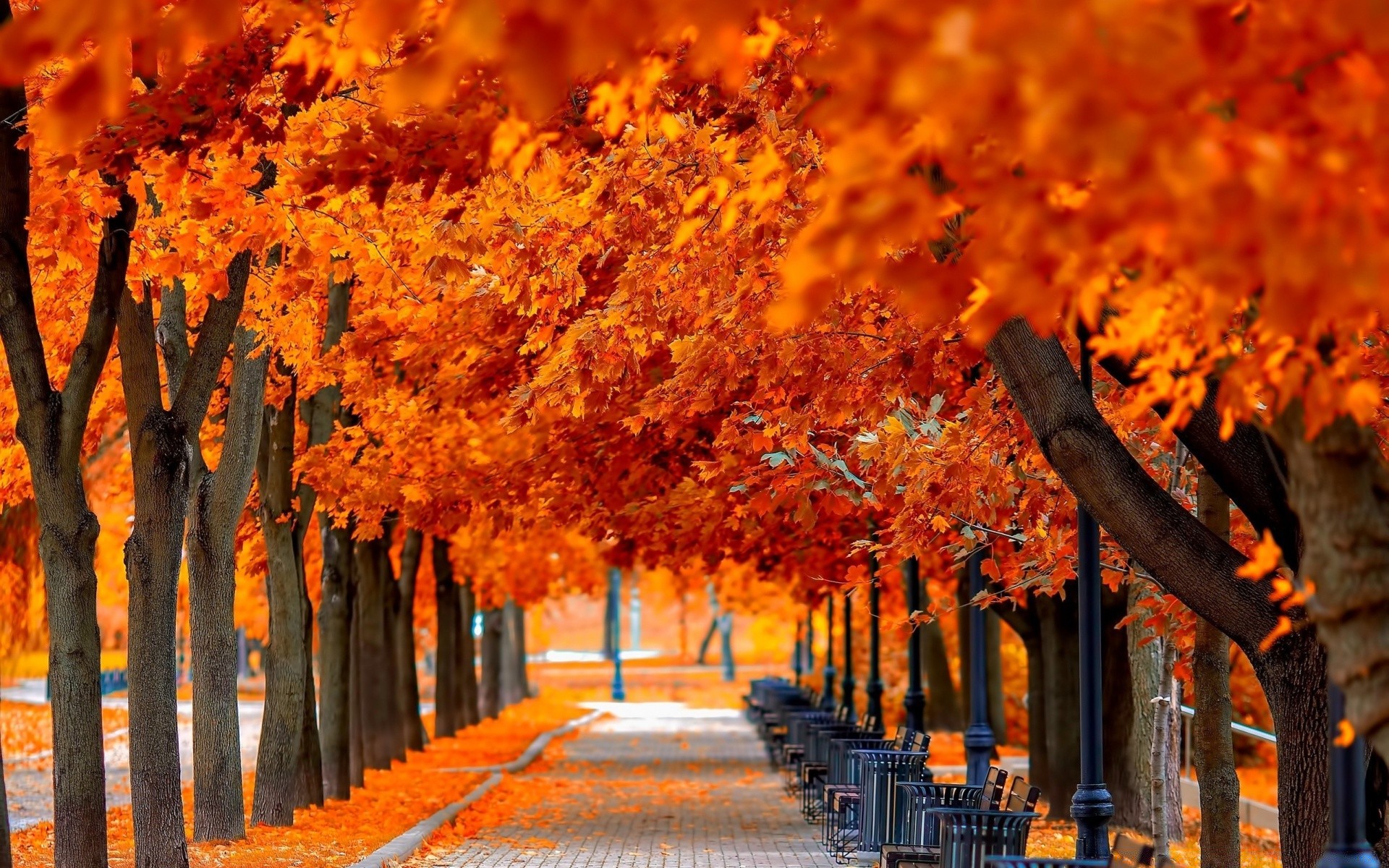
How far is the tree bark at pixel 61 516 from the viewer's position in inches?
382

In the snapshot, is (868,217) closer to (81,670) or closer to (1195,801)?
(81,670)

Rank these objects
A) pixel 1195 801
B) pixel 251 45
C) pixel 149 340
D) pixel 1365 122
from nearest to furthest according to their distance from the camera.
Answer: pixel 1365 122 < pixel 251 45 < pixel 149 340 < pixel 1195 801

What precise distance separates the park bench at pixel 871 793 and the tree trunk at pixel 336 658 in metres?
6.43

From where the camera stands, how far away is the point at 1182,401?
4012mm

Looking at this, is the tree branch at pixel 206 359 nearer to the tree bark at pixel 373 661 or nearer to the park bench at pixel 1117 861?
the park bench at pixel 1117 861

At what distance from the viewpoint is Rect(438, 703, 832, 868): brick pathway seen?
16047 mm

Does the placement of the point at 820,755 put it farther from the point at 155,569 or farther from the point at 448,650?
the point at 448,650

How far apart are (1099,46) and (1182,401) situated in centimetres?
114

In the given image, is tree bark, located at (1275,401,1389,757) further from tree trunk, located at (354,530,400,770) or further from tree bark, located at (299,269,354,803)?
tree trunk, located at (354,530,400,770)

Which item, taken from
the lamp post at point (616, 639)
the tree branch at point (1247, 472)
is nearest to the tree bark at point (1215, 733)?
the tree branch at point (1247, 472)

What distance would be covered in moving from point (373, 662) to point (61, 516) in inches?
642

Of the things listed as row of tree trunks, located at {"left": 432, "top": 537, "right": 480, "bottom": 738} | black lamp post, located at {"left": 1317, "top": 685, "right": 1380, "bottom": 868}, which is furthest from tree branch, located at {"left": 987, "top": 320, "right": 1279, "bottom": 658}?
row of tree trunks, located at {"left": 432, "top": 537, "right": 480, "bottom": 738}

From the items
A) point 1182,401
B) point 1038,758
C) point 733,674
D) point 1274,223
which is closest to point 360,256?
point 1182,401

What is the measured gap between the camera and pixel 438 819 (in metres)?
17.9
